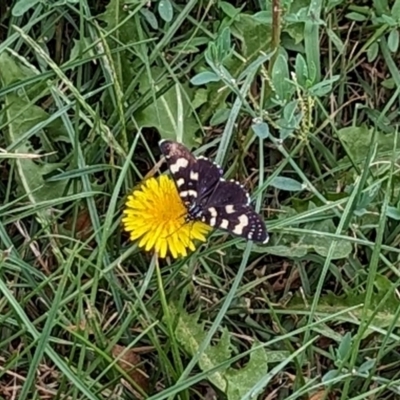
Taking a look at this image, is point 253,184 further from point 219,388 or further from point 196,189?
point 219,388

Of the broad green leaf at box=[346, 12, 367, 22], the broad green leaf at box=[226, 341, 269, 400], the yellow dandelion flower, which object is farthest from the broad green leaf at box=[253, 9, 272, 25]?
the broad green leaf at box=[226, 341, 269, 400]

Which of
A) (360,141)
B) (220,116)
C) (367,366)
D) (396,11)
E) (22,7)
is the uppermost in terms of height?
(22,7)

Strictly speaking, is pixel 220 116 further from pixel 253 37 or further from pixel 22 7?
pixel 22 7

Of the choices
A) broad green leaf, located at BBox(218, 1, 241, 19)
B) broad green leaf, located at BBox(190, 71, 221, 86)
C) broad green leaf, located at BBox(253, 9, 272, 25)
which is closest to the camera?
broad green leaf, located at BBox(190, 71, 221, 86)

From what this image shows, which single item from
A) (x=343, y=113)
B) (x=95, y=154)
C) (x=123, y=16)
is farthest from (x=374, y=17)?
(x=95, y=154)

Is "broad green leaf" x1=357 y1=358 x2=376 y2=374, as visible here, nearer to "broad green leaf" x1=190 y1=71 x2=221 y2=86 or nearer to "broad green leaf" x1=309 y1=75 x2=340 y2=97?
"broad green leaf" x1=309 y1=75 x2=340 y2=97

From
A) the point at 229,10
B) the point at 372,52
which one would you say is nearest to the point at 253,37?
the point at 229,10

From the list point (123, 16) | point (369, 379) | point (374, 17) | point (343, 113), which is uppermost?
point (123, 16)
